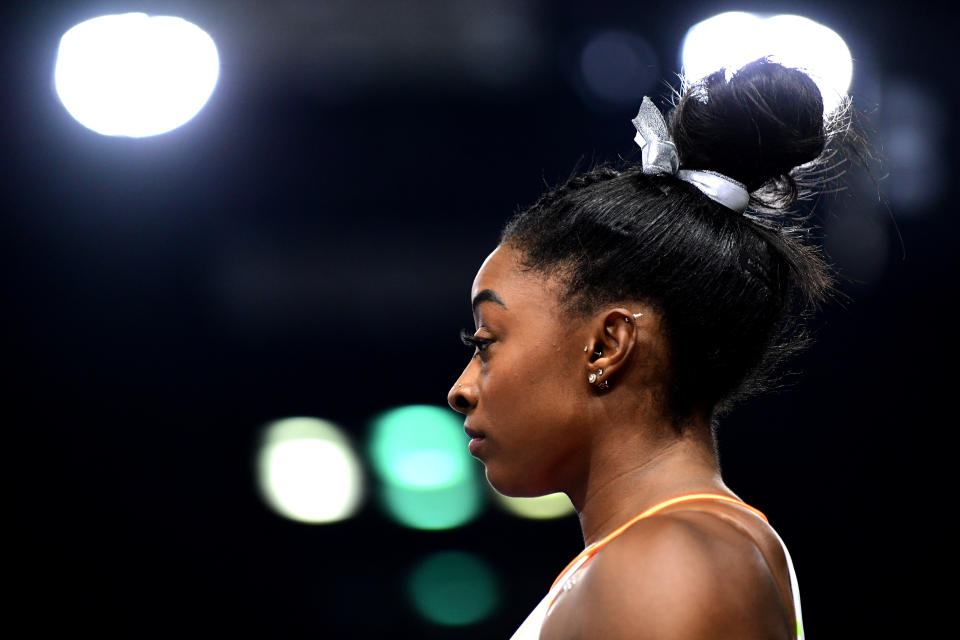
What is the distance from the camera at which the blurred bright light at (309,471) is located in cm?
262

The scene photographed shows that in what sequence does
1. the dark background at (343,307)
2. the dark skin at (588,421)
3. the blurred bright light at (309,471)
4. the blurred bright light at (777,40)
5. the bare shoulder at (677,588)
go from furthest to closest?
the blurred bright light at (309,471), the dark background at (343,307), the blurred bright light at (777,40), the dark skin at (588,421), the bare shoulder at (677,588)

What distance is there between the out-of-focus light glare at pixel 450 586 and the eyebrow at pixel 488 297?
167 cm

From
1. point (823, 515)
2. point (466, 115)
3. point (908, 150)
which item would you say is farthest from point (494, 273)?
point (823, 515)

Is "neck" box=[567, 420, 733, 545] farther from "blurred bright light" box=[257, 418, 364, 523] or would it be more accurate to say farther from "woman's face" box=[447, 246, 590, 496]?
"blurred bright light" box=[257, 418, 364, 523]

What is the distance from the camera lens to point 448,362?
2.61 meters

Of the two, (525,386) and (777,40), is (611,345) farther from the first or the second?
(777,40)

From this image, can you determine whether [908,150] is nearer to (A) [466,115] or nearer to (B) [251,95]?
(A) [466,115]

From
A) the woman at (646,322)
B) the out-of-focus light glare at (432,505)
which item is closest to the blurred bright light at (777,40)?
the out-of-focus light glare at (432,505)

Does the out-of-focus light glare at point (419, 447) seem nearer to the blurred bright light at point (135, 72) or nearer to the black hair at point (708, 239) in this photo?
the blurred bright light at point (135, 72)

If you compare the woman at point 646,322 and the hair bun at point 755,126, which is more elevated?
the hair bun at point 755,126

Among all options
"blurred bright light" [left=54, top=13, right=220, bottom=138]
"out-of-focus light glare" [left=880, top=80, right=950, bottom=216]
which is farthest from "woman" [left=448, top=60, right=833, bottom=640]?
"blurred bright light" [left=54, top=13, right=220, bottom=138]

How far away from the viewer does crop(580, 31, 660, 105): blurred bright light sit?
2.34 metres

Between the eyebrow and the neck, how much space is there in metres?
0.16

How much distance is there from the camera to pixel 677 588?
800mm
